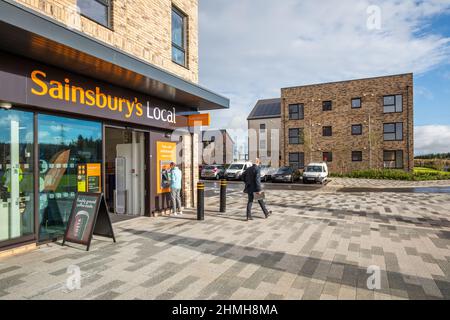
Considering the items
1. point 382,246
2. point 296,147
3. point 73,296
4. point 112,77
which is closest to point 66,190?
point 112,77

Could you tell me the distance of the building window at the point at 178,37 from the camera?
9.07 m

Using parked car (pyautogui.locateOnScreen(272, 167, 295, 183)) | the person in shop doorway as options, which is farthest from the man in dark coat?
parked car (pyautogui.locateOnScreen(272, 167, 295, 183))

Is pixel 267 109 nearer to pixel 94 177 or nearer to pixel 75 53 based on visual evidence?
pixel 94 177

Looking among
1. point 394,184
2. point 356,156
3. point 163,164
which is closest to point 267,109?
point 356,156

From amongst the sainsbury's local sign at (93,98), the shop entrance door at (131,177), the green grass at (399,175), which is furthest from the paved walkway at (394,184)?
the sainsbury's local sign at (93,98)

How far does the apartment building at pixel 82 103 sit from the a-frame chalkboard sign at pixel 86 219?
0.52 meters

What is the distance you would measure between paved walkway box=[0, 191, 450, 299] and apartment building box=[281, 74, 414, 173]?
2422 cm

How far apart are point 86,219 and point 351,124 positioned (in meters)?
30.8

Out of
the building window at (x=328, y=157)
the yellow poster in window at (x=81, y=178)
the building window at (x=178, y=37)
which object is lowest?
the yellow poster in window at (x=81, y=178)

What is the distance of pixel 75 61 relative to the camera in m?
5.27

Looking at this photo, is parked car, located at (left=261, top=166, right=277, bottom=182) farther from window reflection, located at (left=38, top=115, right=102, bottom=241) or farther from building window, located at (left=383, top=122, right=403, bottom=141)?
window reflection, located at (left=38, top=115, right=102, bottom=241)

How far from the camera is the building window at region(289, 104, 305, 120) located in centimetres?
3341

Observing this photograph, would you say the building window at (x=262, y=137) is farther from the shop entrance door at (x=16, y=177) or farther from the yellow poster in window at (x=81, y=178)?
the shop entrance door at (x=16, y=177)

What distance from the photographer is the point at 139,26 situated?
7.36 metres
